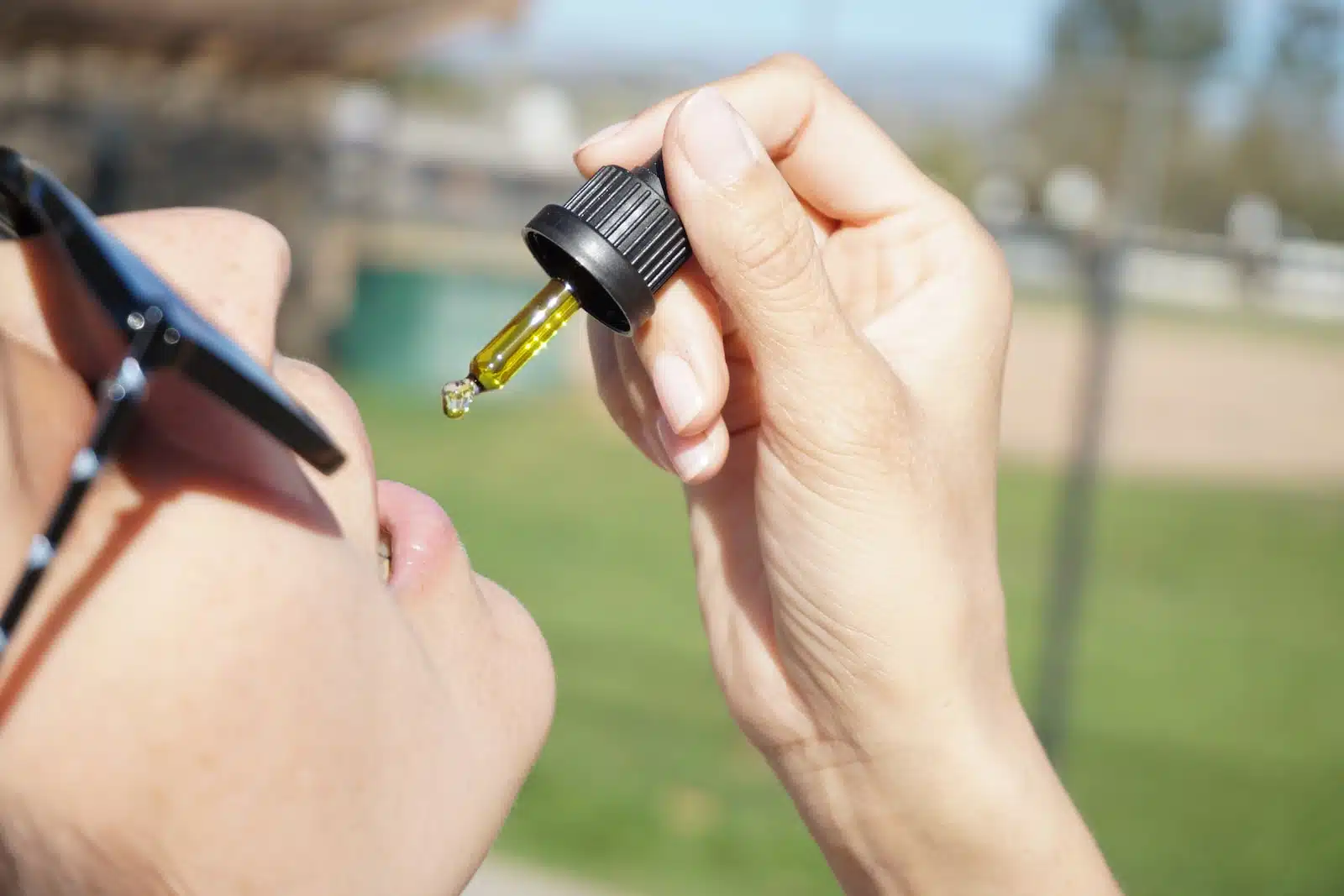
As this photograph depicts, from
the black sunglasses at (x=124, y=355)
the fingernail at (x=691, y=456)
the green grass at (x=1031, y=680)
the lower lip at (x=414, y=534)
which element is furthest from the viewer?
the green grass at (x=1031, y=680)

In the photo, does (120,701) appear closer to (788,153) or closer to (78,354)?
(78,354)

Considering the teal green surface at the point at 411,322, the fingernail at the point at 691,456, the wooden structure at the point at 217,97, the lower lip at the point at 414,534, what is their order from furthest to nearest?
the teal green surface at the point at 411,322
the wooden structure at the point at 217,97
the fingernail at the point at 691,456
the lower lip at the point at 414,534

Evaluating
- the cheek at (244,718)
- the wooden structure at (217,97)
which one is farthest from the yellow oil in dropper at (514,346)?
the wooden structure at (217,97)

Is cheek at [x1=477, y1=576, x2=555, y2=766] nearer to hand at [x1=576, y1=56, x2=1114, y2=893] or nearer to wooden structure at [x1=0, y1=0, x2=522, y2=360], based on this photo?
hand at [x1=576, y1=56, x2=1114, y2=893]

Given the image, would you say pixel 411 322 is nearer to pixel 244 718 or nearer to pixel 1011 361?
pixel 1011 361

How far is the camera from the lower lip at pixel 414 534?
106cm

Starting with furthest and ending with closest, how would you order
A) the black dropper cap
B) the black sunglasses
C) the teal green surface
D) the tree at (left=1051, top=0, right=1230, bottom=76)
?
the tree at (left=1051, top=0, right=1230, bottom=76), the teal green surface, the black dropper cap, the black sunglasses

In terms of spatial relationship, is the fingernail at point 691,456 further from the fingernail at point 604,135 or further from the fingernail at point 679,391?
the fingernail at point 604,135

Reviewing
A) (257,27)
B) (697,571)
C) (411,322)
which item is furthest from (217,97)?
(697,571)

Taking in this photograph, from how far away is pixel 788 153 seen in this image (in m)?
1.46

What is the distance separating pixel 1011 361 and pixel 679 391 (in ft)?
46.9

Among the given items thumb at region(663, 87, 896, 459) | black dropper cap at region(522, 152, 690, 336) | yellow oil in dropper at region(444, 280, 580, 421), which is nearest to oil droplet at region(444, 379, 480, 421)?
yellow oil in dropper at region(444, 280, 580, 421)

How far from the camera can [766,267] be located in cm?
118

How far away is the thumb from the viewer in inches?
46.1
